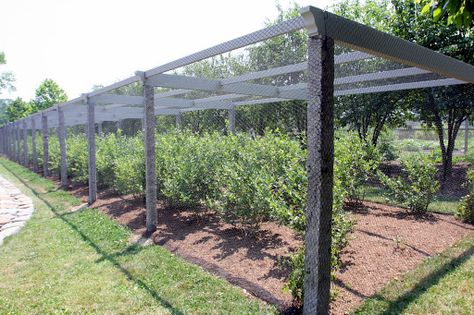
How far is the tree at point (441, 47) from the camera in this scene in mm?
7473

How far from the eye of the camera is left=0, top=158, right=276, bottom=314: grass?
3.18 meters

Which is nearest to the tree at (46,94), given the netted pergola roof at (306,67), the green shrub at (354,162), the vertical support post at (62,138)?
the vertical support post at (62,138)

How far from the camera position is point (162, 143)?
7035 mm

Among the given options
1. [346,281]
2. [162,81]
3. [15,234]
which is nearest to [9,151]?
[15,234]

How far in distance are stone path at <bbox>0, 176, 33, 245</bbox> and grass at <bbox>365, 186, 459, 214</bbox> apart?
6.47 metres

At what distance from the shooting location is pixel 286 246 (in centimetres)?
436

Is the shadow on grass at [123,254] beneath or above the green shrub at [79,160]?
beneath

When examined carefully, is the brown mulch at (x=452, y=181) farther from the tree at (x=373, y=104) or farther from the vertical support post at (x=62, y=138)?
the vertical support post at (x=62, y=138)

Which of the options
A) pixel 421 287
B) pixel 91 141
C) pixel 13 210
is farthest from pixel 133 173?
pixel 421 287

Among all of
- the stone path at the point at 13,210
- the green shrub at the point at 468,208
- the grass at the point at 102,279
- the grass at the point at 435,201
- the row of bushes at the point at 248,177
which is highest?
the row of bushes at the point at 248,177

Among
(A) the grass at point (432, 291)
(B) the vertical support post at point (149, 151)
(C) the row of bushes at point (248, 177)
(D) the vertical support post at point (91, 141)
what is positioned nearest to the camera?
(A) the grass at point (432, 291)

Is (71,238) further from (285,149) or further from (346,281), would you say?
(346,281)

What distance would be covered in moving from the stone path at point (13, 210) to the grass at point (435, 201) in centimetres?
647

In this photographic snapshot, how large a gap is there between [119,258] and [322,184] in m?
3.02
